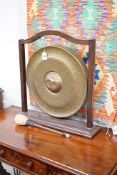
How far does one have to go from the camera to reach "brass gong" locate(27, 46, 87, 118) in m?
1.39

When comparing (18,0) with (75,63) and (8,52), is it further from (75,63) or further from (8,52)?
(75,63)

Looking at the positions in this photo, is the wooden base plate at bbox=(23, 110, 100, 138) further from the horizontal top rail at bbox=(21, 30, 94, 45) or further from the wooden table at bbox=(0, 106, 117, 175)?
the horizontal top rail at bbox=(21, 30, 94, 45)

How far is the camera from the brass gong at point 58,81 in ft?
4.55

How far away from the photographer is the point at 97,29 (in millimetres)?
1376

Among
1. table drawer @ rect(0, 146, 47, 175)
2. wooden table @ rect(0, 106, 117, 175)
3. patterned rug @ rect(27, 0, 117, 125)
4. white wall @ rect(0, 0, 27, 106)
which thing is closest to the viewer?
wooden table @ rect(0, 106, 117, 175)

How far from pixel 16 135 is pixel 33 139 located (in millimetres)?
110

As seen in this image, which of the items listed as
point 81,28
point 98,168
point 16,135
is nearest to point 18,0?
point 81,28

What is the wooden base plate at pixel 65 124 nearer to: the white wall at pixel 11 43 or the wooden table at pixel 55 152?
the wooden table at pixel 55 152

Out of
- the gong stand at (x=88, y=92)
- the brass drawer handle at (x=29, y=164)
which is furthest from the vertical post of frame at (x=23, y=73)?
the brass drawer handle at (x=29, y=164)

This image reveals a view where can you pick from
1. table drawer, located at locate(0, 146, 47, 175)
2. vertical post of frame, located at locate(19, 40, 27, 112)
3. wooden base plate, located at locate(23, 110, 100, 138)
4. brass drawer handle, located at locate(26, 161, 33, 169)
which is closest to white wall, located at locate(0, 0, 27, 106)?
vertical post of frame, located at locate(19, 40, 27, 112)

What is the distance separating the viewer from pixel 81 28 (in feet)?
4.68

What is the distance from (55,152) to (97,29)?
2.20 feet

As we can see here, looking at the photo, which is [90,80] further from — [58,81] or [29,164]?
[29,164]

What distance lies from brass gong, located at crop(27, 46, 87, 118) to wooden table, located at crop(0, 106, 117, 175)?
0.59 feet
